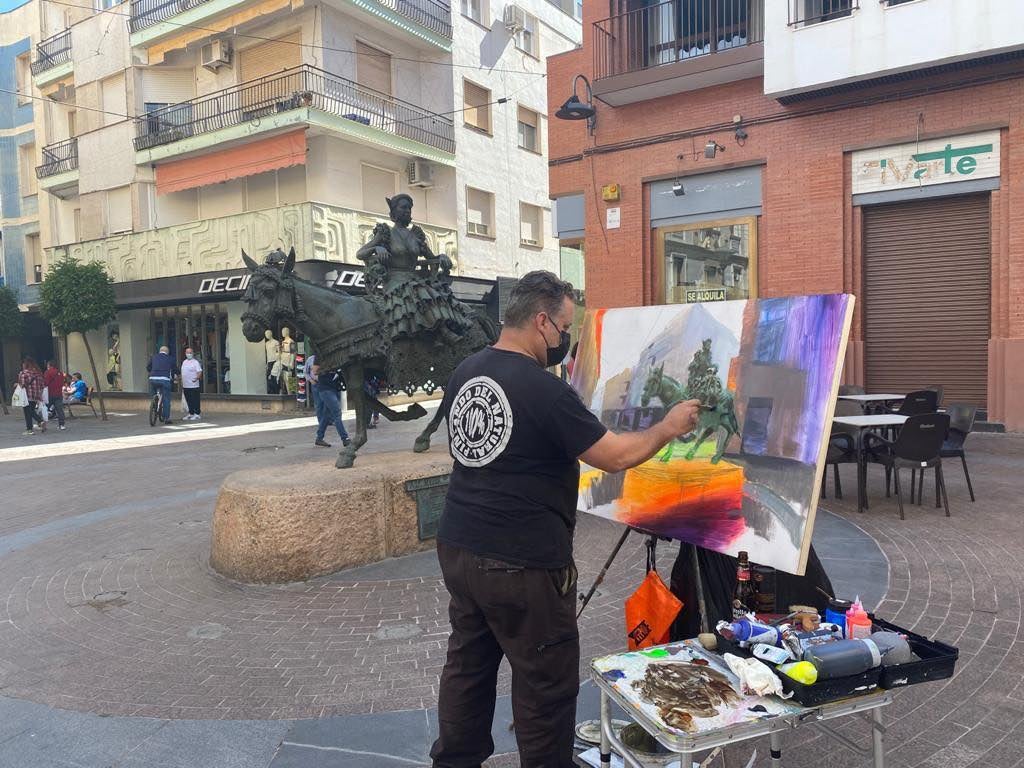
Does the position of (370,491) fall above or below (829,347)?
below

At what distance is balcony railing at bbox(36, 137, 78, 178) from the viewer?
23734mm

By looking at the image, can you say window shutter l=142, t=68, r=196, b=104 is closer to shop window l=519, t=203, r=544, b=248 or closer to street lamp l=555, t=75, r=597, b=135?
shop window l=519, t=203, r=544, b=248

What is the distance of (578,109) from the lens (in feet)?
42.3

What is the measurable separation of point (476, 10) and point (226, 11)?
26.7 ft

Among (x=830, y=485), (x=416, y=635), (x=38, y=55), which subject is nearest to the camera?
(x=416, y=635)

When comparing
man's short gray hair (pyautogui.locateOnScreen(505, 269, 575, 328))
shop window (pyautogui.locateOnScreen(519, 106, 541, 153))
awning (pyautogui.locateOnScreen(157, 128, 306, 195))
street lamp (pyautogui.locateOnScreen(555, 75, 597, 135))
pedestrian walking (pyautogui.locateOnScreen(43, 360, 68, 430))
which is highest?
shop window (pyautogui.locateOnScreen(519, 106, 541, 153))

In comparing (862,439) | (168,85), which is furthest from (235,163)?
(862,439)

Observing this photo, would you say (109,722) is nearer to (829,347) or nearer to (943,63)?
(829,347)

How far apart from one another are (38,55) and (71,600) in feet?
89.3

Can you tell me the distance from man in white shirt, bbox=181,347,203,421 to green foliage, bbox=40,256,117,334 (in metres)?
4.09

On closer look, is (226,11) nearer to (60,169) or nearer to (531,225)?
(60,169)

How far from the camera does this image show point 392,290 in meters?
6.39

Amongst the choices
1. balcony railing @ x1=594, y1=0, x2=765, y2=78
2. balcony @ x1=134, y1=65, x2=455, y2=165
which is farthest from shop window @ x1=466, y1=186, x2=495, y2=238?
Result: balcony railing @ x1=594, y1=0, x2=765, y2=78

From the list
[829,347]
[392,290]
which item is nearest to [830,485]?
[392,290]
